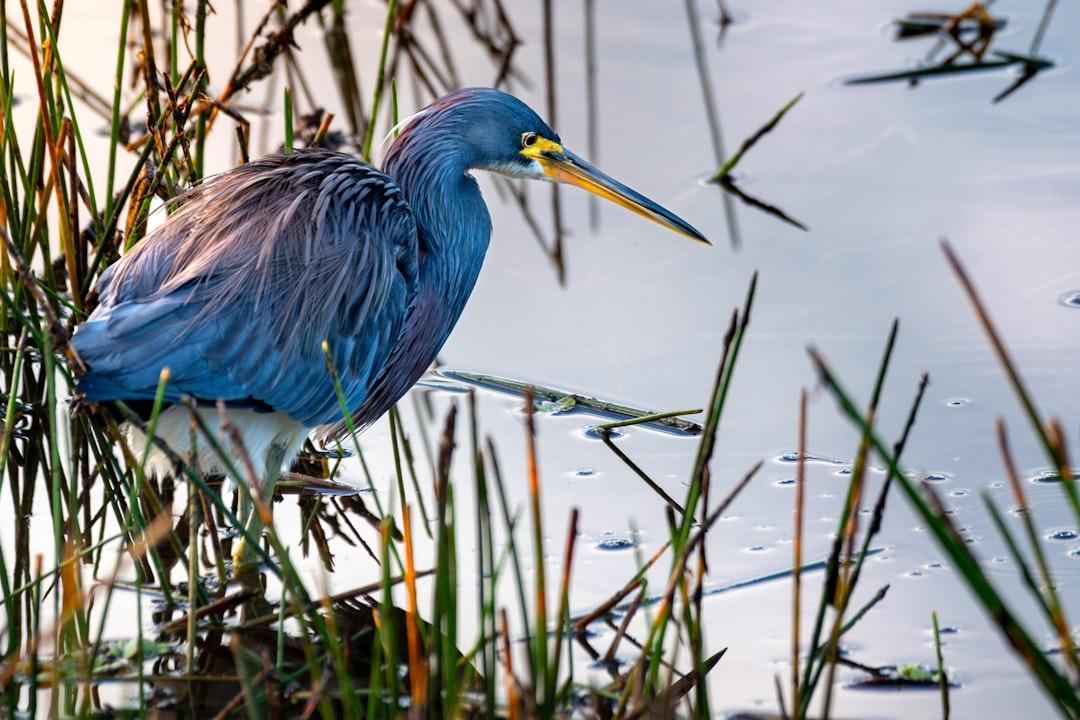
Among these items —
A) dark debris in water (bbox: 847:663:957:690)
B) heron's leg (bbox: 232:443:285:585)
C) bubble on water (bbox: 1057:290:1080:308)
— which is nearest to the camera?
dark debris in water (bbox: 847:663:957:690)

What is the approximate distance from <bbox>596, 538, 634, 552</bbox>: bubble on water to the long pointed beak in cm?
99

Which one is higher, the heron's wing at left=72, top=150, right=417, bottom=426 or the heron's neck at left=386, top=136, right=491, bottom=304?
the heron's neck at left=386, top=136, right=491, bottom=304

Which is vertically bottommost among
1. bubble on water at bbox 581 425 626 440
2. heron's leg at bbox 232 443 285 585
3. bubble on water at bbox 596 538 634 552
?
bubble on water at bbox 596 538 634 552

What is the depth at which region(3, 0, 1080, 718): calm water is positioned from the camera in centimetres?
368

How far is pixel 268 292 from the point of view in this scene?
3.72 m

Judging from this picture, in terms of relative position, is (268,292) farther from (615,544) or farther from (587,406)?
(587,406)

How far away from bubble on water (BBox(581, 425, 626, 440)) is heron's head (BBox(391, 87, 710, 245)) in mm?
600

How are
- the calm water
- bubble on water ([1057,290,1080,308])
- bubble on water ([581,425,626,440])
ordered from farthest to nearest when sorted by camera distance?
bubble on water ([1057,290,1080,308]), bubble on water ([581,425,626,440]), the calm water

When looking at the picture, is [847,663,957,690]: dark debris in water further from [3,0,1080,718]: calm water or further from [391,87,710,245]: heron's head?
[391,87,710,245]: heron's head

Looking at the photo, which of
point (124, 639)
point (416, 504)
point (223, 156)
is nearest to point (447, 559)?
point (124, 639)

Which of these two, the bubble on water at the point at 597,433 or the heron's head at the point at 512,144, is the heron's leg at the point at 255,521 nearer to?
the bubble on water at the point at 597,433

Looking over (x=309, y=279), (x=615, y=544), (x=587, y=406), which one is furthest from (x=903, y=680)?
(x=309, y=279)

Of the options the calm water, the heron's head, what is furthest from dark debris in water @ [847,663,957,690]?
the heron's head

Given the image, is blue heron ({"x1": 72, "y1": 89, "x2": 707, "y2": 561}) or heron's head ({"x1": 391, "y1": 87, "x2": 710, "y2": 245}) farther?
heron's head ({"x1": 391, "y1": 87, "x2": 710, "y2": 245})
